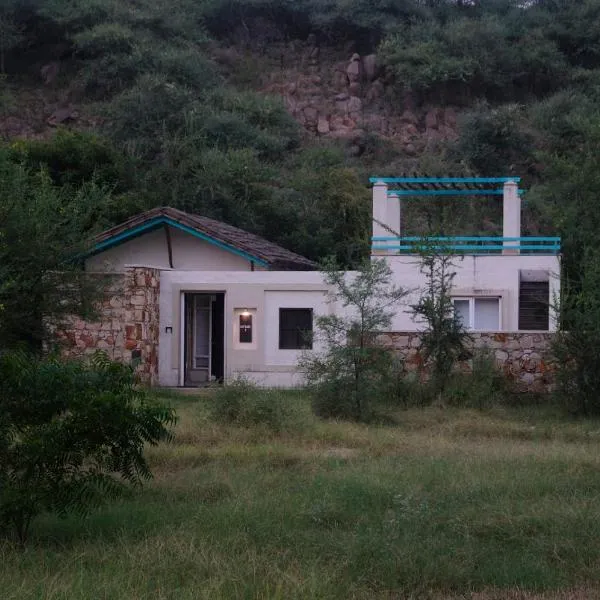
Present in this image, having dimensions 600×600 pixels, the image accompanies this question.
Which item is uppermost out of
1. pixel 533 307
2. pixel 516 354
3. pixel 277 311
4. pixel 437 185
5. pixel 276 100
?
pixel 276 100

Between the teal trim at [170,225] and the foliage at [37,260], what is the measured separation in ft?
24.1

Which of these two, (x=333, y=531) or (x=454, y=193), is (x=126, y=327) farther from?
(x=333, y=531)

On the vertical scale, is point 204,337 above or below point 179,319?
below

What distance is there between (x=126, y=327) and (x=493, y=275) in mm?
8936

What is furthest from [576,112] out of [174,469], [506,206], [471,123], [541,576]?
[541,576]

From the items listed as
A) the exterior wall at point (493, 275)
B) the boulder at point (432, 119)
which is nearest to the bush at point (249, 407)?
the exterior wall at point (493, 275)

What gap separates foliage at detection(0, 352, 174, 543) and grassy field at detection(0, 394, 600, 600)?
407mm

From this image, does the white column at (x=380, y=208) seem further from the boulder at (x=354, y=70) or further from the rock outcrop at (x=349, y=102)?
the boulder at (x=354, y=70)

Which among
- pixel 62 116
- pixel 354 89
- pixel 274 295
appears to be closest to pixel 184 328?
pixel 274 295

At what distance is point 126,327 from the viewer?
75.7 ft

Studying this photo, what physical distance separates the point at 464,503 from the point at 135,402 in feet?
10.7

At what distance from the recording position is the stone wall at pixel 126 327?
75.4 feet

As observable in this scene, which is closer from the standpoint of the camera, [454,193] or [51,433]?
[51,433]

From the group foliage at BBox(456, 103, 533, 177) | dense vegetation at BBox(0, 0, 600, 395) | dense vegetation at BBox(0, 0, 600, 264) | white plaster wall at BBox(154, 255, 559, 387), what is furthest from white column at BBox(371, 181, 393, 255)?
foliage at BBox(456, 103, 533, 177)
